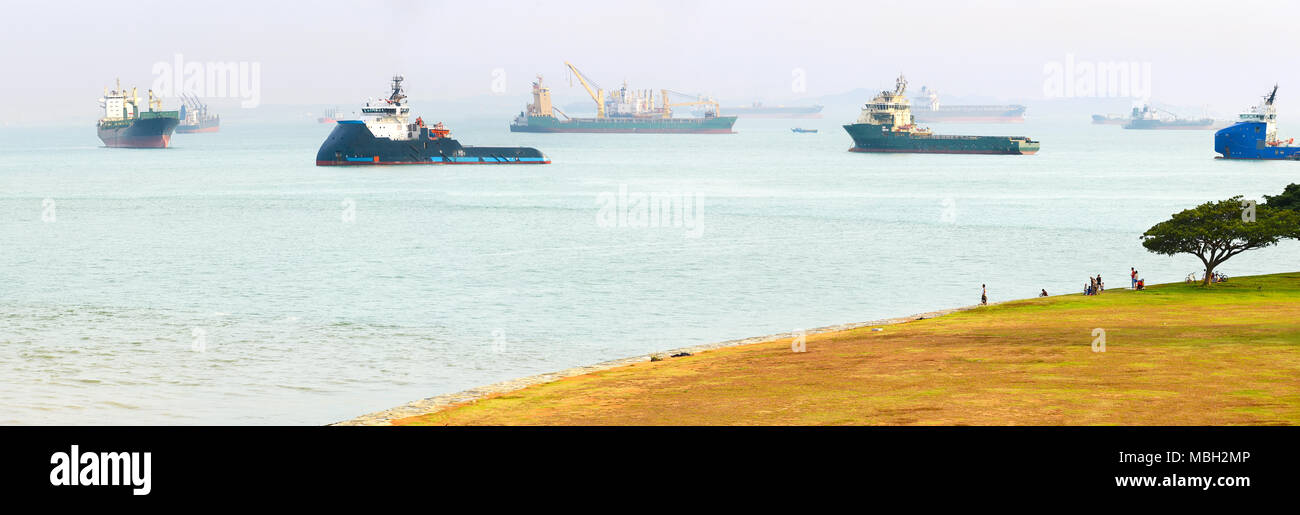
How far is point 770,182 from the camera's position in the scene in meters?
134

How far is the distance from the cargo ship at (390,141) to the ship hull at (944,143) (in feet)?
218

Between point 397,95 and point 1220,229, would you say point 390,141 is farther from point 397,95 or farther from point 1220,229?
point 1220,229

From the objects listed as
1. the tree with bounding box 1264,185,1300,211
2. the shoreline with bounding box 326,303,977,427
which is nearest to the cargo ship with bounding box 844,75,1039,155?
the tree with bounding box 1264,185,1300,211

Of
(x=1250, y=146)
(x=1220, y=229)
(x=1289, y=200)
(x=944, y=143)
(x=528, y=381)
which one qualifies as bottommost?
(x=528, y=381)

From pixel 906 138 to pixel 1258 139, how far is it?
4873cm

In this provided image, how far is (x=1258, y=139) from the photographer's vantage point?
552ft

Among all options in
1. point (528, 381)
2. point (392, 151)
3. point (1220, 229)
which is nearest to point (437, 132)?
point (392, 151)

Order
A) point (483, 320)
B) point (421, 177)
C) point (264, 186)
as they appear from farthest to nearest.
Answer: point (421, 177), point (264, 186), point (483, 320)

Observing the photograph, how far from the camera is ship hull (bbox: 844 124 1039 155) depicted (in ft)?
607

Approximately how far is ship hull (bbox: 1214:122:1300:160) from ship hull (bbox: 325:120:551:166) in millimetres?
101125
